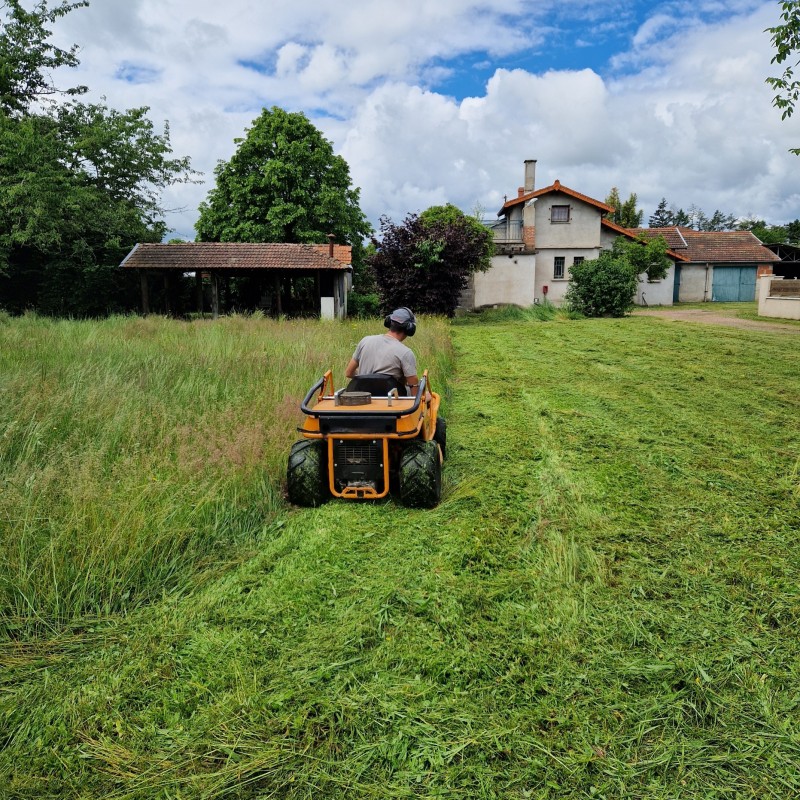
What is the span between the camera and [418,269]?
22.9 m

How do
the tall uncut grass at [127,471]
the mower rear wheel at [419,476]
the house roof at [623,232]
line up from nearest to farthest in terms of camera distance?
the tall uncut grass at [127,471] → the mower rear wheel at [419,476] → the house roof at [623,232]

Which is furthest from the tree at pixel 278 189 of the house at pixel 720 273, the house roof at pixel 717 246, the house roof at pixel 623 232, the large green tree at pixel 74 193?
the house at pixel 720 273

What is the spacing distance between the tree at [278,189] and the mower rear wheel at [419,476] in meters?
27.6

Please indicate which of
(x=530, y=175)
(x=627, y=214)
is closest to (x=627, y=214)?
(x=627, y=214)

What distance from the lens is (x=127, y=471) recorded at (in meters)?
4.29

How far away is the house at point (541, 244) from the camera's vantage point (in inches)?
1197

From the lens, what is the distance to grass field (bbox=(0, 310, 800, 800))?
7.47 feet

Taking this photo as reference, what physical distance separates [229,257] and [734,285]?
28286 millimetres

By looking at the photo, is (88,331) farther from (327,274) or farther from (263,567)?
(327,274)

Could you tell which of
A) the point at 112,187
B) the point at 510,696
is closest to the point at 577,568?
the point at 510,696

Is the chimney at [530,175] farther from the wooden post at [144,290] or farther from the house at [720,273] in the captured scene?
the wooden post at [144,290]

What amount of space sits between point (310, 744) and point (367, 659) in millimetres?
541

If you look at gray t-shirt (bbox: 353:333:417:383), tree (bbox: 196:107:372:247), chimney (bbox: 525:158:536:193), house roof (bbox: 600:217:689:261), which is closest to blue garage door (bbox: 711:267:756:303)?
house roof (bbox: 600:217:689:261)

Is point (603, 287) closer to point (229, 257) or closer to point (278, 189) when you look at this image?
point (229, 257)
